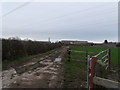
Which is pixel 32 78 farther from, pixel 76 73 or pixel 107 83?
pixel 107 83

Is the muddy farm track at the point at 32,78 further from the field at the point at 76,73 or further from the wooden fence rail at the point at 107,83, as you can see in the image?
the wooden fence rail at the point at 107,83

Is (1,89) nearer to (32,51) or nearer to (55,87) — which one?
(55,87)

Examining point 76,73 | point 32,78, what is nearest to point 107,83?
point 32,78

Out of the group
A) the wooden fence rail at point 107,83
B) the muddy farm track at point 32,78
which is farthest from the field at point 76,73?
the wooden fence rail at point 107,83

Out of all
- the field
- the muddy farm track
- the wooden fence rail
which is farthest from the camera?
the field

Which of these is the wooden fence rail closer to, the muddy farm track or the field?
the field

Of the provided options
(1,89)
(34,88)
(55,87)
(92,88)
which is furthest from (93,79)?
(1,89)

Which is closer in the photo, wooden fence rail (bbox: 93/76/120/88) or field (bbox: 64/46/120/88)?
wooden fence rail (bbox: 93/76/120/88)

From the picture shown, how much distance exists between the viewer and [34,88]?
4.51m

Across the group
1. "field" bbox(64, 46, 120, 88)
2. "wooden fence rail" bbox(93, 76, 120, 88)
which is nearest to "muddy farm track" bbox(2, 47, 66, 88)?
"field" bbox(64, 46, 120, 88)

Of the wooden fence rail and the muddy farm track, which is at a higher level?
the wooden fence rail

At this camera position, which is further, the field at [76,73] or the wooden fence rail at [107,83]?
the field at [76,73]

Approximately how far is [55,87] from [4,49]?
296 inches

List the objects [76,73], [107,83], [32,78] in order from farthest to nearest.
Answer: [76,73], [32,78], [107,83]
